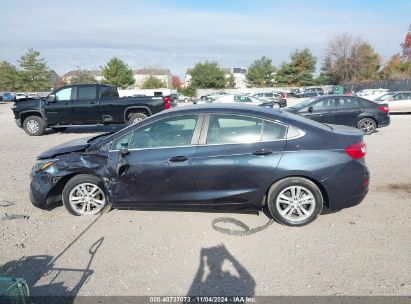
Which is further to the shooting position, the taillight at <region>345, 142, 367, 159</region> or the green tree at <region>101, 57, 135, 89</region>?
the green tree at <region>101, 57, 135, 89</region>

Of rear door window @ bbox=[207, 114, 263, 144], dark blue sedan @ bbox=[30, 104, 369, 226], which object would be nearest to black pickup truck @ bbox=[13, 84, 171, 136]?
dark blue sedan @ bbox=[30, 104, 369, 226]

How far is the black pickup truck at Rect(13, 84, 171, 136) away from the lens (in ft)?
40.7

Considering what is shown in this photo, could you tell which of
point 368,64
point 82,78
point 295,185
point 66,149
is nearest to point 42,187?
point 66,149

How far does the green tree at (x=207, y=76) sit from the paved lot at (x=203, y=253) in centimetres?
6499

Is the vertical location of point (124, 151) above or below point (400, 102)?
below

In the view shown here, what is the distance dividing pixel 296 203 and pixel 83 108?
10134 millimetres

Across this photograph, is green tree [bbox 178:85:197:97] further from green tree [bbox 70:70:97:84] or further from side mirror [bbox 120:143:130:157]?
side mirror [bbox 120:143:130:157]

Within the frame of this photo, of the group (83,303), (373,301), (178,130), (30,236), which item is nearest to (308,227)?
(373,301)

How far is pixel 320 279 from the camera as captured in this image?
3.18 metres

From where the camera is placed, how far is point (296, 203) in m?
4.23

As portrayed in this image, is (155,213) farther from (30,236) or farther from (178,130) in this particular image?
(30,236)

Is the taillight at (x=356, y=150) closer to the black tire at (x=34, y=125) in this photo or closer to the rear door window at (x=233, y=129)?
the rear door window at (x=233, y=129)

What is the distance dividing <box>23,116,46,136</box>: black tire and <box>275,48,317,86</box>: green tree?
63.6 metres

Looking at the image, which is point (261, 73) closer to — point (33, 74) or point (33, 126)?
point (33, 74)
